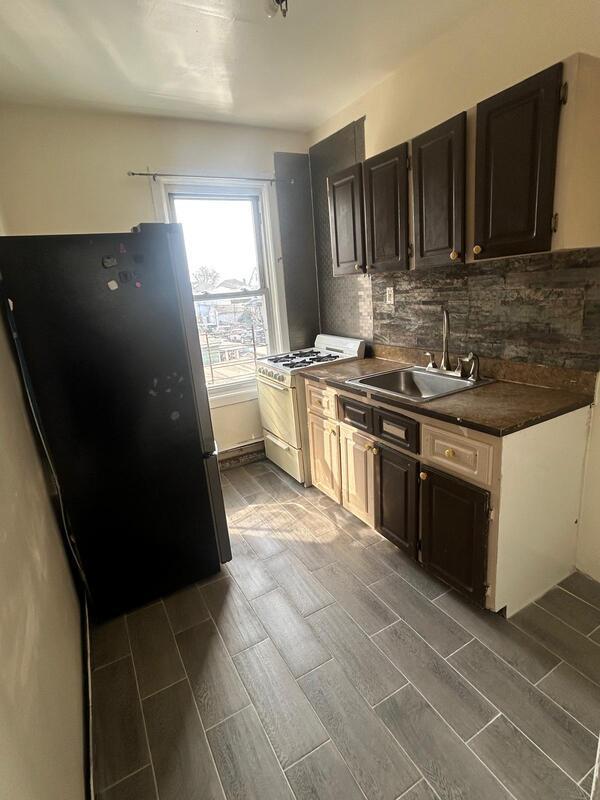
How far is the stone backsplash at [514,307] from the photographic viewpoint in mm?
1790

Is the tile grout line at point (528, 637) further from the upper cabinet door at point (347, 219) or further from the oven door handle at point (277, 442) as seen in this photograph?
the upper cabinet door at point (347, 219)

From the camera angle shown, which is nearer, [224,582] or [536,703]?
[536,703]

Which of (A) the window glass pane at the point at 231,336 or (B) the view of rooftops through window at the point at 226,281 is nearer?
(B) the view of rooftops through window at the point at 226,281

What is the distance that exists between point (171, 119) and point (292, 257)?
4.29ft

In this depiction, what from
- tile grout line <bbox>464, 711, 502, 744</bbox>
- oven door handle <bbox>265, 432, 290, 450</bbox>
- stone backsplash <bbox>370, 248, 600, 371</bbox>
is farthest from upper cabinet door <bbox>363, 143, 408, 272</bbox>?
tile grout line <bbox>464, 711, 502, 744</bbox>

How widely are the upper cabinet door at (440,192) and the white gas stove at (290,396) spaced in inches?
46.4

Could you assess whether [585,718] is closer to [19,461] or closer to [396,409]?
[396,409]

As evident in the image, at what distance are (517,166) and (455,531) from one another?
1.54 meters

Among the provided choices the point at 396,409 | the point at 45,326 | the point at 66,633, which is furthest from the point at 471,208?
the point at 66,633

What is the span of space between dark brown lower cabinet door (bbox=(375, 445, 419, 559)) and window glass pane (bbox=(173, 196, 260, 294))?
2.01 m

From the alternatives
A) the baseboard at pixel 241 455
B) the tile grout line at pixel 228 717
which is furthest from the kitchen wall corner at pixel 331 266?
the tile grout line at pixel 228 717

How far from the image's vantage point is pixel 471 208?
1.83 meters

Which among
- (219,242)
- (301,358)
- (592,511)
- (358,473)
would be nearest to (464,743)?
(592,511)

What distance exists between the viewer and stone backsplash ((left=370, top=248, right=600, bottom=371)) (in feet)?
5.87
